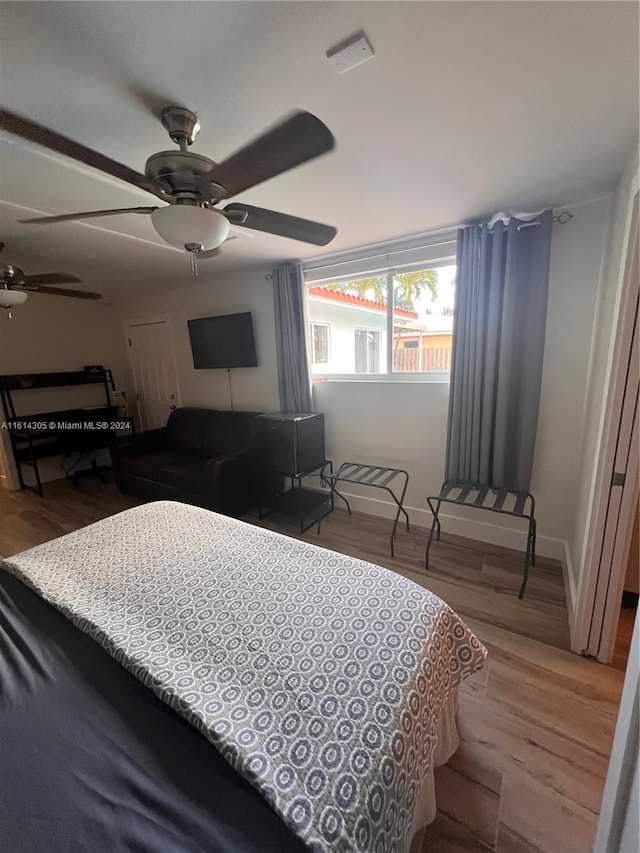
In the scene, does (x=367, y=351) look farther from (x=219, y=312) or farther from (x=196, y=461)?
(x=196, y=461)

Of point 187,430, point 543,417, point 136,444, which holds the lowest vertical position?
point 136,444

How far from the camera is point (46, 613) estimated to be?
3.57ft

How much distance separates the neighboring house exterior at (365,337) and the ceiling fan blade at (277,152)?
5.93 ft

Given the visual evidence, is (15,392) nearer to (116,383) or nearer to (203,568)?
(116,383)

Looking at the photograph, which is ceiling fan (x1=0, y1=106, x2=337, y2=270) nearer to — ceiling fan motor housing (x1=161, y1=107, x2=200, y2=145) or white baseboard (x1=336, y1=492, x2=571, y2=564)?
ceiling fan motor housing (x1=161, y1=107, x2=200, y2=145)

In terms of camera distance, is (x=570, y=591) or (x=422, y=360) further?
(x=422, y=360)

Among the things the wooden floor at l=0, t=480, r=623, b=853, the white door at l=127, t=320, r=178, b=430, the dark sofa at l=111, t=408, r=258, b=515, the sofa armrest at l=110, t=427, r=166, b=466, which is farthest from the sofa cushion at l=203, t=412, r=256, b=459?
the wooden floor at l=0, t=480, r=623, b=853

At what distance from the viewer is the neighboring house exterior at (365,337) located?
2.60 m

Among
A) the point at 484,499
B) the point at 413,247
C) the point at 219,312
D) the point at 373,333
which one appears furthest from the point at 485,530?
the point at 219,312

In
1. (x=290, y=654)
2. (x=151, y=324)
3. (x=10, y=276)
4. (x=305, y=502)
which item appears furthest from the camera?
(x=151, y=324)

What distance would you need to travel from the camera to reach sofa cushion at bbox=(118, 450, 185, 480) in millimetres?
3303

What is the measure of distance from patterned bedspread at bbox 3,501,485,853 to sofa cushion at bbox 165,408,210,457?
Result: 2277mm

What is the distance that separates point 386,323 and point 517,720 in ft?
8.25

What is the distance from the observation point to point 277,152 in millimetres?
946
